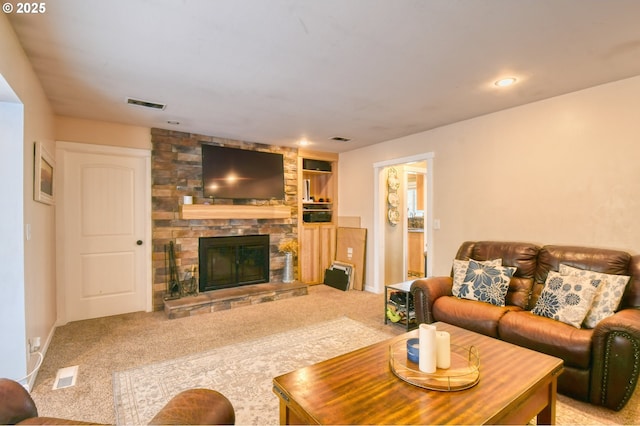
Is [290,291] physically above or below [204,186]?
below

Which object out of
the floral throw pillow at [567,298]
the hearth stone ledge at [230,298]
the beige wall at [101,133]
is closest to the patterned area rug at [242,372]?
the hearth stone ledge at [230,298]

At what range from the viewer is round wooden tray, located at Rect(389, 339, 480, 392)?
1.51 metres

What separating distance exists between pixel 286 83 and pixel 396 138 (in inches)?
97.0

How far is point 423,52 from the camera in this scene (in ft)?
7.30

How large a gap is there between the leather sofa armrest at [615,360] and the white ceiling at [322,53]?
1.84 metres

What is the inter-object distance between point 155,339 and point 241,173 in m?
2.50

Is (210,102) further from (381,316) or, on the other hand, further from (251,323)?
(381,316)

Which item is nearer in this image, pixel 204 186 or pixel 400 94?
pixel 400 94

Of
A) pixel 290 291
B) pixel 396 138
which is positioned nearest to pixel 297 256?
pixel 290 291

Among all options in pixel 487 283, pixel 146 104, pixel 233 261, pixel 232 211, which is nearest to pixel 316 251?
pixel 233 261

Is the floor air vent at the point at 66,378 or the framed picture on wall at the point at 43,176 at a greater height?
the framed picture on wall at the point at 43,176

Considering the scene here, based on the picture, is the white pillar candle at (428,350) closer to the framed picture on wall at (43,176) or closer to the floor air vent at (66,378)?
the floor air vent at (66,378)

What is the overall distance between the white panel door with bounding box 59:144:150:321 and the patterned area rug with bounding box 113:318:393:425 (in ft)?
5.95

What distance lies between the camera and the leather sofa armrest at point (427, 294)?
121 inches
